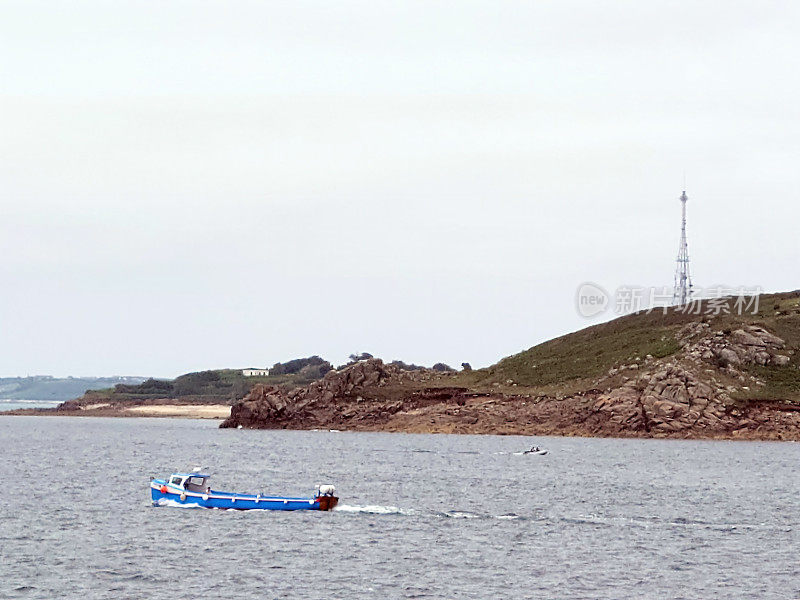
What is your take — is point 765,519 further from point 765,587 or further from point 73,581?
point 73,581

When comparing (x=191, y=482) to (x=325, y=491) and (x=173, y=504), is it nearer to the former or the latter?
(x=173, y=504)

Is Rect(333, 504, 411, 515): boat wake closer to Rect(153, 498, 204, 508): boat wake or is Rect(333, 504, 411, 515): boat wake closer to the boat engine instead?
the boat engine

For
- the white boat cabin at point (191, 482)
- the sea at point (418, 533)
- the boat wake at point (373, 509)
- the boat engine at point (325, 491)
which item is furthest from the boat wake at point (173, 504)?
the boat wake at point (373, 509)

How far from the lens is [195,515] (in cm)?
9369

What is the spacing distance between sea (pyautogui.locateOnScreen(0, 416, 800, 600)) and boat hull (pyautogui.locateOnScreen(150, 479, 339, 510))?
849mm

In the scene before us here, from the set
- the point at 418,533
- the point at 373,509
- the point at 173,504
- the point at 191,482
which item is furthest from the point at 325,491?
the point at 418,533

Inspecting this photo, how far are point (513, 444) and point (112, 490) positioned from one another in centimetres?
9925

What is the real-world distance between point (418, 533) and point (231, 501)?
19244 mm

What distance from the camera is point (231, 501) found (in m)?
96.3

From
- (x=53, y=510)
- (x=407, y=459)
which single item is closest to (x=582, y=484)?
(x=407, y=459)

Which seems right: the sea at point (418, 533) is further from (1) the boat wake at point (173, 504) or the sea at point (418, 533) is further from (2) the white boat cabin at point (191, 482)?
(2) the white boat cabin at point (191, 482)

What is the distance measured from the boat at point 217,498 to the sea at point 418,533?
911 millimetres

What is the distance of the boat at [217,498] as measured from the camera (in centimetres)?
9531

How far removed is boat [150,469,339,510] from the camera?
95.3m
